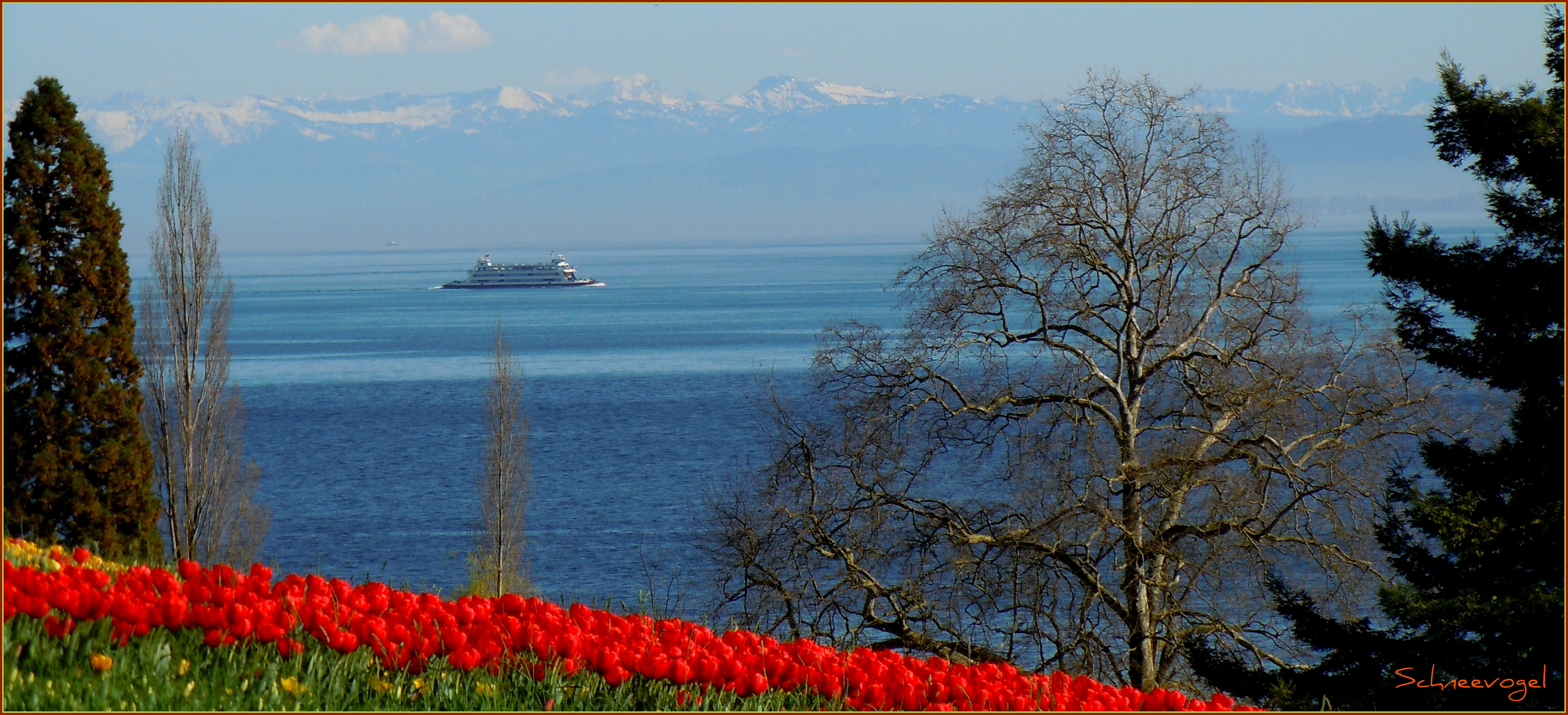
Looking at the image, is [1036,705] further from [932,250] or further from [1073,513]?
[932,250]

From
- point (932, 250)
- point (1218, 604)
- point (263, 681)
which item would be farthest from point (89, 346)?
point (1218, 604)

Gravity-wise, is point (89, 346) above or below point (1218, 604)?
above

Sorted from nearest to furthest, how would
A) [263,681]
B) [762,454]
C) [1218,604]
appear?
[263,681], [1218,604], [762,454]

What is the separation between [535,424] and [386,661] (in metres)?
51.0

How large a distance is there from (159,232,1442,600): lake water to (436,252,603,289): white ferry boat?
4519 centimetres

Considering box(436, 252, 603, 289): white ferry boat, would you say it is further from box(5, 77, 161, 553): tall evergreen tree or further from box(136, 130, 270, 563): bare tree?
box(5, 77, 161, 553): tall evergreen tree

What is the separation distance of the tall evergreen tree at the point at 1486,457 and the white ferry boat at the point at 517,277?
165937mm

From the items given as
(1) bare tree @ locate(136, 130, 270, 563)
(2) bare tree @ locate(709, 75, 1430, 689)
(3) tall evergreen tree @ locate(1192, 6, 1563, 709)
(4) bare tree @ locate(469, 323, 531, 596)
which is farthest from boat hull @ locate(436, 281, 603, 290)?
(3) tall evergreen tree @ locate(1192, 6, 1563, 709)

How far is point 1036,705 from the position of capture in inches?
196

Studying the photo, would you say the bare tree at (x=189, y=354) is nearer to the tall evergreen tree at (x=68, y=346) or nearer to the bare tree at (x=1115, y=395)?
the tall evergreen tree at (x=68, y=346)

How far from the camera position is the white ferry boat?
17091 centimetres

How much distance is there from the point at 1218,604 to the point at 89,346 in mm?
18573

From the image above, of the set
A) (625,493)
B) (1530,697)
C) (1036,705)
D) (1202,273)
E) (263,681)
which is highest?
(1202,273)

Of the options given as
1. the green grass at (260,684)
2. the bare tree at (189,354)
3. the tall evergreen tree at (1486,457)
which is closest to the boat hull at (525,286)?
the bare tree at (189,354)
